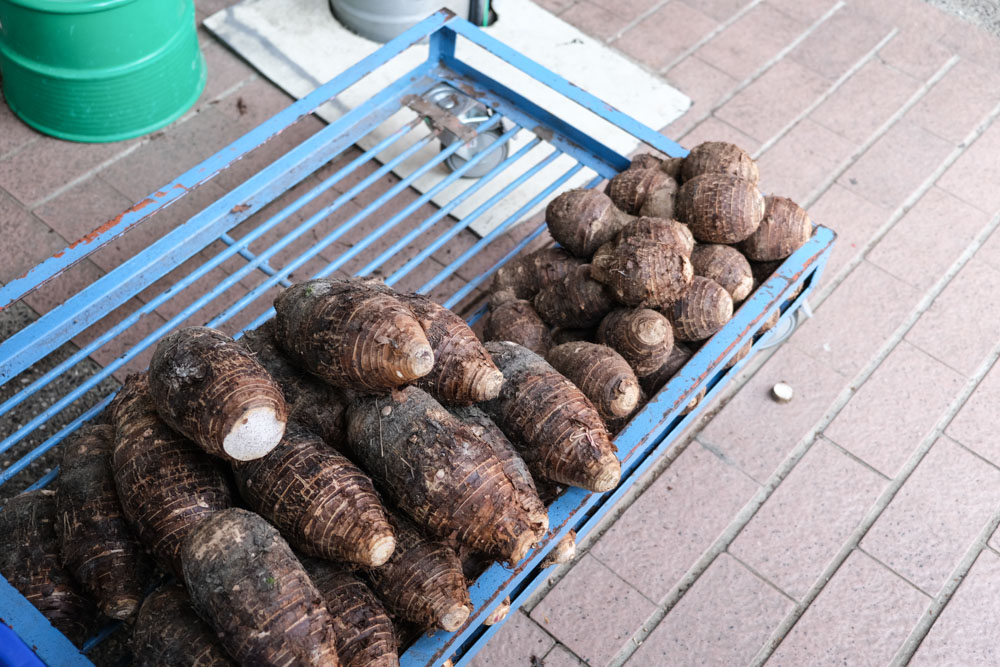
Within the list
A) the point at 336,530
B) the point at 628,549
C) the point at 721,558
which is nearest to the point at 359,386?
the point at 336,530

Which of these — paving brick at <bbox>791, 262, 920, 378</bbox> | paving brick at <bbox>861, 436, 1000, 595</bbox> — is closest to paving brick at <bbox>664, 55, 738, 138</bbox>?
paving brick at <bbox>791, 262, 920, 378</bbox>

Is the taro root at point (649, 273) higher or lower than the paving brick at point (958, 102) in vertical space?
higher

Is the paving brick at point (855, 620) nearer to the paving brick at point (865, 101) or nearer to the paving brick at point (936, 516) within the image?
the paving brick at point (936, 516)

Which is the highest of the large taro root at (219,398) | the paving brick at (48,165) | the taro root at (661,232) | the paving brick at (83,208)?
the large taro root at (219,398)

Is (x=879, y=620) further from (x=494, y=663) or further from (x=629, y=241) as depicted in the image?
(x=629, y=241)

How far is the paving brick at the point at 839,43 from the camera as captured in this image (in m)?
3.74

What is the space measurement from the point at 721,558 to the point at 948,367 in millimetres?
1082

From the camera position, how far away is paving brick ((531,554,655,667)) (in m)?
2.20

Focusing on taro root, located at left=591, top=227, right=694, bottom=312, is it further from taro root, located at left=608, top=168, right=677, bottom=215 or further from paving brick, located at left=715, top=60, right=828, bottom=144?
paving brick, located at left=715, top=60, right=828, bottom=144

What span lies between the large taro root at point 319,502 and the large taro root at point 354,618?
5cm

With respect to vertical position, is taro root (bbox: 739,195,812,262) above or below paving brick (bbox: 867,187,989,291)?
above

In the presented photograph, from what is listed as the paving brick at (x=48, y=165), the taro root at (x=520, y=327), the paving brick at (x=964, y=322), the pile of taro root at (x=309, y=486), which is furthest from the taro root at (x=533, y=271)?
the paving brick at (x=48, y=165)

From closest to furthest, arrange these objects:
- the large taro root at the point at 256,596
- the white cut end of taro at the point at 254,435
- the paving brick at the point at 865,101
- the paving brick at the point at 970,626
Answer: the large taro root at the point at 256,596
the white cut end of taro at the point at 254,435
the paving brick at the point at 970,626
the paving brick at the point at 865,101

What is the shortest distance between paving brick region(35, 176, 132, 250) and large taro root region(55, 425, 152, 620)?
1.47 meters
